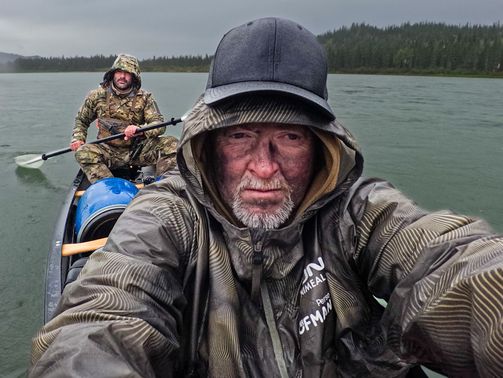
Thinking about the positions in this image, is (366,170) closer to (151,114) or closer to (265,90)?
(151,114)

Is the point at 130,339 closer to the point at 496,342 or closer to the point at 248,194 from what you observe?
the point at 248,194

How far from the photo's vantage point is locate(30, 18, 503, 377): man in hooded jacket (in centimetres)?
140

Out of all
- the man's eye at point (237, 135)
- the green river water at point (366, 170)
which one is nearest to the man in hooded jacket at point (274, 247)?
the man's eye at point (237, 135)

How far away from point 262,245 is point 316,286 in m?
0.28

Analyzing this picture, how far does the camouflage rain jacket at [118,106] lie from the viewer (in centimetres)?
641

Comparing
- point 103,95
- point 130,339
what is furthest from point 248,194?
point 103,95

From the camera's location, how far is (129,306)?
1292 mm

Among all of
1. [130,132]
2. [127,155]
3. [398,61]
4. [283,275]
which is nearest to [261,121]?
[283,275]

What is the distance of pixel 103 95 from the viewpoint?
646 cm

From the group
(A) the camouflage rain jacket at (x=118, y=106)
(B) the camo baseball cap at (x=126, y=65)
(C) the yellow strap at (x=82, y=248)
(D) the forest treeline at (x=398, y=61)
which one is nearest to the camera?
(C) the yellow strap at (x=82, y=248)

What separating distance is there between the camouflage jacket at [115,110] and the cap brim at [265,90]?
4986 millimetres

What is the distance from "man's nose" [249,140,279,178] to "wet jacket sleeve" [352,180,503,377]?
0.38m

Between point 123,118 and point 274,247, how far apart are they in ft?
18.0

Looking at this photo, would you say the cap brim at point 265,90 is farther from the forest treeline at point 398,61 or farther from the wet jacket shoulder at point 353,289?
the forest treeline at point 398,61
